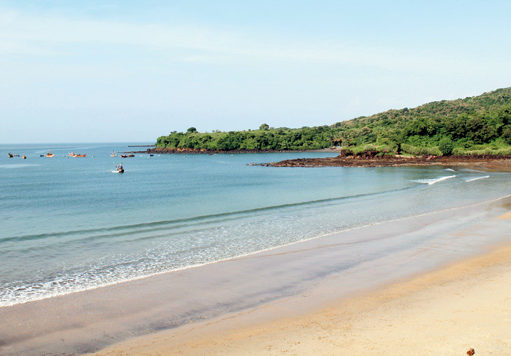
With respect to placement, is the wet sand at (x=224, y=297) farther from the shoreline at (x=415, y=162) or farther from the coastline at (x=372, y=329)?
the shoreline at (x=415, y=162)

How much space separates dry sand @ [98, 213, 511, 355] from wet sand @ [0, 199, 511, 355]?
65 mm

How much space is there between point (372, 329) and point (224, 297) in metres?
4.12

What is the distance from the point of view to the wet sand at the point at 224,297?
899cm

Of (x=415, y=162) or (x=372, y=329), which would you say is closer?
(x=372, y=329)

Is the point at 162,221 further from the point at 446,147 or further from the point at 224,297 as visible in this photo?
the point at 446,147

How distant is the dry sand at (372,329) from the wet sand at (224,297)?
2.5 inches

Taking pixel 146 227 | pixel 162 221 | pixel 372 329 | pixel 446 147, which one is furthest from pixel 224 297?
pixel 446 147

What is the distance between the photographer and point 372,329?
896 cm

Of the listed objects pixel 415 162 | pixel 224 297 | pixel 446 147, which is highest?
pixel 446 147

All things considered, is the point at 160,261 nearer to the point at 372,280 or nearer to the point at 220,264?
the point at 220,264

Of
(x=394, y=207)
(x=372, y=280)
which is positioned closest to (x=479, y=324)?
(x=372, y=280)

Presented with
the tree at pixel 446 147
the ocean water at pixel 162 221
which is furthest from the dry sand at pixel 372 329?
the tree at pixel 446 147

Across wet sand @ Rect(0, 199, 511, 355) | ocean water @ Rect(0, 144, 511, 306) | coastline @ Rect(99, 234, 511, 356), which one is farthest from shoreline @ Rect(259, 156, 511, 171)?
coastline @ Rect(99, 234, 511, 356)

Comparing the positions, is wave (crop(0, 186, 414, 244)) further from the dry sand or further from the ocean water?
the dry sand
